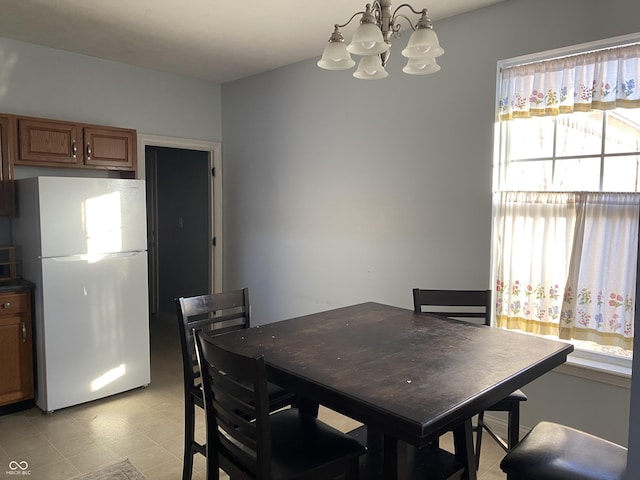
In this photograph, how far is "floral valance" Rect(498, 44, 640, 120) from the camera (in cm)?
237

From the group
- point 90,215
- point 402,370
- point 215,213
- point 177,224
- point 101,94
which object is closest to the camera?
point 402,370

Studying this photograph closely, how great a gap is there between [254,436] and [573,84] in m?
2.45

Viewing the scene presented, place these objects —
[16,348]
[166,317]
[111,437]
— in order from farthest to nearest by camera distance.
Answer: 1. [166,317]
2. [16,348]
3. [111,437]

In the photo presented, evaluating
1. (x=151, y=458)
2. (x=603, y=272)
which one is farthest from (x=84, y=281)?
(x=603, y=272)

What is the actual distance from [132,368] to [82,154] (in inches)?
67.7

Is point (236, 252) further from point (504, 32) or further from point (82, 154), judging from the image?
point (504, 32)

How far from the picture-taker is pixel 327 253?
3.83m

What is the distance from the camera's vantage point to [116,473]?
2.46 meters

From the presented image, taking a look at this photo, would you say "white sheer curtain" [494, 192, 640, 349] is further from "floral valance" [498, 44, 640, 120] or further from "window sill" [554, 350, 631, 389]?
"floral valance" [498, 44, 640, 120]

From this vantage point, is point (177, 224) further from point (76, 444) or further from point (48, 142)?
point (76, 444)

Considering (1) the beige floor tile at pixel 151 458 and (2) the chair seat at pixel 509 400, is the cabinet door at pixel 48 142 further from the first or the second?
(2) the chair seat at pixel 509 400

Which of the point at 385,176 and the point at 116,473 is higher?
the point at 385,176

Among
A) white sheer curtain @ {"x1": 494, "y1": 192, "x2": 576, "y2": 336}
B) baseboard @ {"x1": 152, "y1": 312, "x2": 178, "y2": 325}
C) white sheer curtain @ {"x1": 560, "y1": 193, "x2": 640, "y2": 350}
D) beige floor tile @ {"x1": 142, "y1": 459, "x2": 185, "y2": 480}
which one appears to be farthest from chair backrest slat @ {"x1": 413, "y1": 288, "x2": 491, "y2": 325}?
baseboard @ {"x1": 152, "y1": 312, "x2": 178, "y2": 325}

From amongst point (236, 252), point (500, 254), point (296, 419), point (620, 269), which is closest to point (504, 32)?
point (500, 254)
